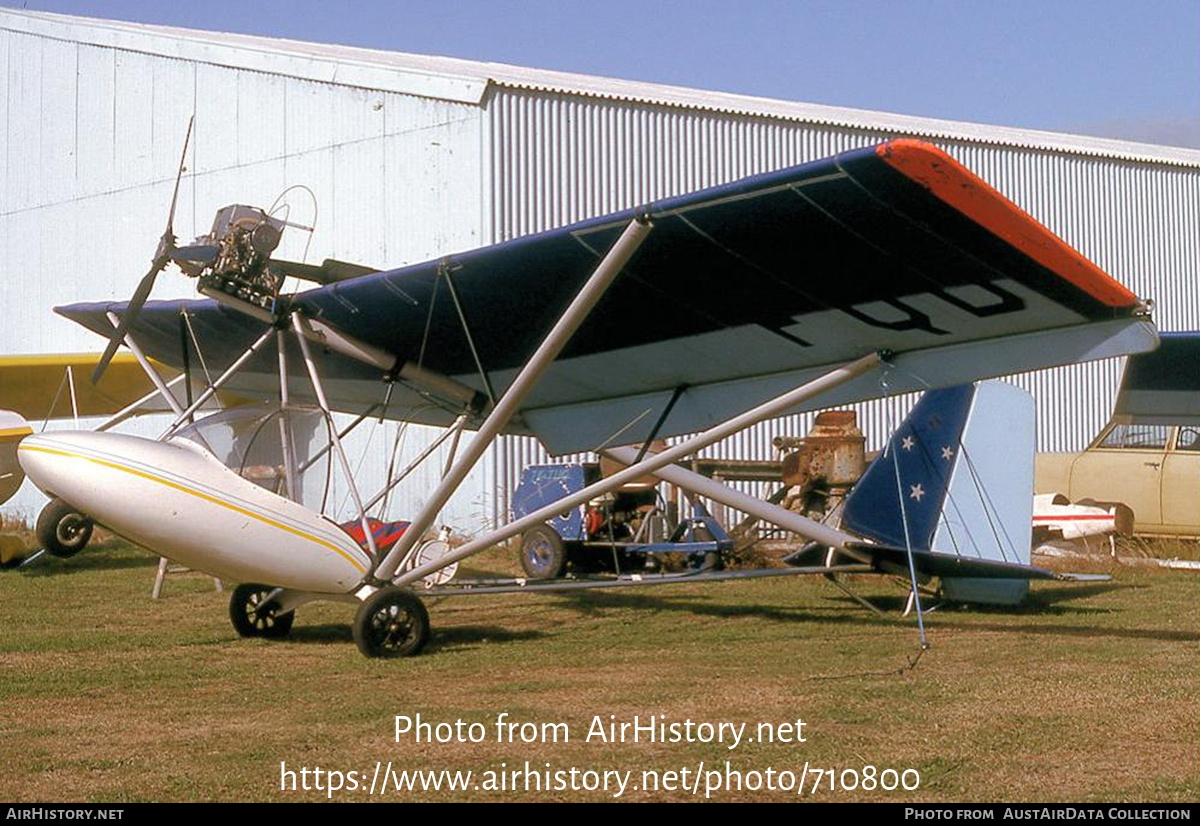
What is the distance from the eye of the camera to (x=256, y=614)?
9.60 meters

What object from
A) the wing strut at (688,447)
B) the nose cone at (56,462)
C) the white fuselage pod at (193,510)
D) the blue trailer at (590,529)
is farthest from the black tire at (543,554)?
the nose cone at (56,462)

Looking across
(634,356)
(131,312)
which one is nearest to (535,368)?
(634,356)

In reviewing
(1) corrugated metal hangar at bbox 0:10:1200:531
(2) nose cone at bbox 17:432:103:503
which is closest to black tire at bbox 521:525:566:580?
(1) corrugated metal hangar at bbox 0:10:1200:531

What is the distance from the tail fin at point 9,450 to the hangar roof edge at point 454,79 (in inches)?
240

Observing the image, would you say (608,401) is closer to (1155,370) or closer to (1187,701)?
(1187,701)

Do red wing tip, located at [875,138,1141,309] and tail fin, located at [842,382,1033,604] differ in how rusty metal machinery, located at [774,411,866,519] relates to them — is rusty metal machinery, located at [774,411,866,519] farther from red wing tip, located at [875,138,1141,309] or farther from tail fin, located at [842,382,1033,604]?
red wing tip, located at [875,138,1141,309]

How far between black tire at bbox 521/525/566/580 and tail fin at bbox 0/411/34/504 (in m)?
5.79

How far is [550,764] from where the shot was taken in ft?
17.8

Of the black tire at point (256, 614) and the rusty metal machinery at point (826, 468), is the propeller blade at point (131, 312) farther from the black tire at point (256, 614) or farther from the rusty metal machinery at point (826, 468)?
the rusty metal machinery at point (826, 468)

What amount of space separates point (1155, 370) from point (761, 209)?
8.70m

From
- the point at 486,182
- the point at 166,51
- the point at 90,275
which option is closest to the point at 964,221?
the point at 486,182

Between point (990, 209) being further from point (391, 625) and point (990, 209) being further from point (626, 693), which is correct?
point (391, 625)

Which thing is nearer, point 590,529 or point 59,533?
point 59,533

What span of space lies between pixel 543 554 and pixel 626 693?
762 centimetres
